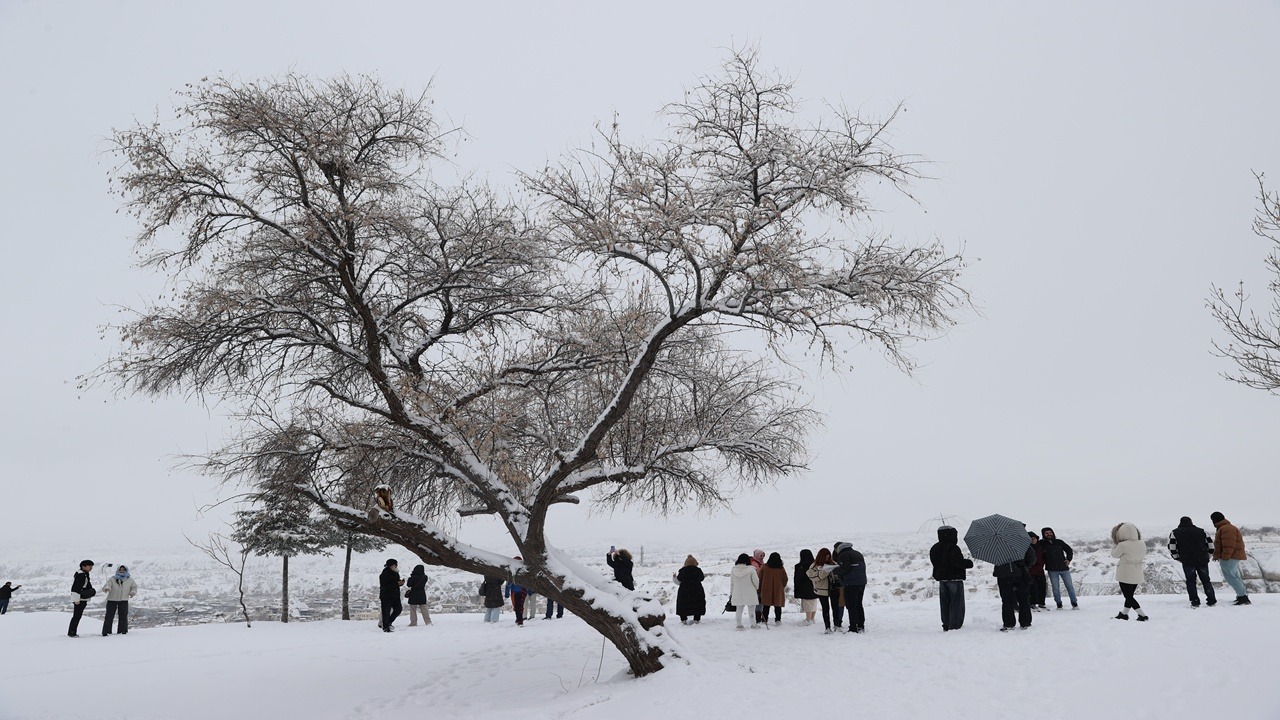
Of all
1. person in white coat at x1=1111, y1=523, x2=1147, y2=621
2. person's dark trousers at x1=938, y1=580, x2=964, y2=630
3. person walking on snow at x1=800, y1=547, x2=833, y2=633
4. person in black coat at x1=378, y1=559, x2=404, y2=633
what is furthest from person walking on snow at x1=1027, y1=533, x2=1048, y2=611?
person in black coat at x1=378, y1=559, x2=404, y2=633

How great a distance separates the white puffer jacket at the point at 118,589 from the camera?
55.8ft

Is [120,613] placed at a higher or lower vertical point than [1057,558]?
lower

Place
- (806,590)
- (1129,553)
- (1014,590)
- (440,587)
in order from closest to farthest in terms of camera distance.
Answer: (1014,590) → (1129,553) → (806,590) → (440,587)

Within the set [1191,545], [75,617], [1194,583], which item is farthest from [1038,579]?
[75,617]

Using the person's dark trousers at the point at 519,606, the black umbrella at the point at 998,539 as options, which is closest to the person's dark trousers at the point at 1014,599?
the black umbrella at the point at 998,539

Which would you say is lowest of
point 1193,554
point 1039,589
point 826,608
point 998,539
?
point 826,608

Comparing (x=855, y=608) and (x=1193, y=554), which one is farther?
(x=855, y=608)

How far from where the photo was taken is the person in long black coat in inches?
642

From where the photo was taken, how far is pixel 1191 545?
40.8 ft

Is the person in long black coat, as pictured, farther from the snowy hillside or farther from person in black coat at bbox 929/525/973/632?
person in black coat at bbox 929/525/973/632

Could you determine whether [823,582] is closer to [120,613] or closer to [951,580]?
[951,580]

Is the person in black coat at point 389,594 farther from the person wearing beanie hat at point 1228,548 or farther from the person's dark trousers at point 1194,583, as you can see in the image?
the person wearing beanie hat at point 1228,548

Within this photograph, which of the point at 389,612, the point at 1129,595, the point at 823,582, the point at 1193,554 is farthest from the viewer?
the point at 389,612

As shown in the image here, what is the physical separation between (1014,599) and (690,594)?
6.91 m
